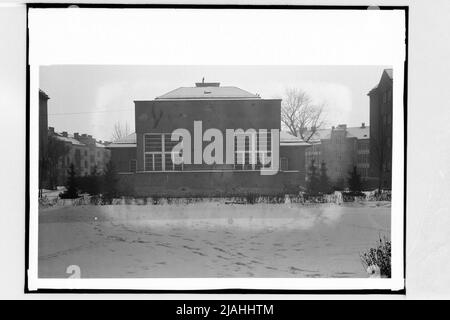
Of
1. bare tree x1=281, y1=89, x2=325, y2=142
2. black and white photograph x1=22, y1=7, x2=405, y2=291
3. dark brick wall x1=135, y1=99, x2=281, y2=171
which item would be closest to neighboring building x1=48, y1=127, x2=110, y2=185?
black and white photograph x1=22, y1=7, x2=405, y2=291

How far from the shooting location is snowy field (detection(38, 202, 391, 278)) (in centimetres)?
578

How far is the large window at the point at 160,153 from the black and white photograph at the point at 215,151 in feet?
0.06

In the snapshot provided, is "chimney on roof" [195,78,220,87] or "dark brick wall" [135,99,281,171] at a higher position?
"chimney on roof" [195,78,220,87]

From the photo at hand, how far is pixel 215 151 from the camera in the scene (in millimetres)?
5848

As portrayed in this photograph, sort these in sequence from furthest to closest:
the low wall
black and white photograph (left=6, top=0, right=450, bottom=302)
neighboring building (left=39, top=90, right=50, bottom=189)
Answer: the low wall, neighboring building (left=39, top=90, right=50, bottom=189), black and white photograph (left=6, top=0, right=450, bottom=302)

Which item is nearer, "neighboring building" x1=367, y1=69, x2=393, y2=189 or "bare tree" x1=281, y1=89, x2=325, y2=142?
"neighboring building" x1=367, y1=69, x2=393, y2=189

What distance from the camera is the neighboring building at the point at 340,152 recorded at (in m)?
5.82

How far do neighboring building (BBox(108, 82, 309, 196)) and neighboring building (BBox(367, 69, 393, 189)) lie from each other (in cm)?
86

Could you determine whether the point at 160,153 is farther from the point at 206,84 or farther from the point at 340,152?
the point at 340,152

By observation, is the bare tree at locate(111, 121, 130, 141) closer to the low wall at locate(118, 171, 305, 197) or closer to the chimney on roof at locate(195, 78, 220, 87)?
the low wall at locate(118, 171, 305, 197)

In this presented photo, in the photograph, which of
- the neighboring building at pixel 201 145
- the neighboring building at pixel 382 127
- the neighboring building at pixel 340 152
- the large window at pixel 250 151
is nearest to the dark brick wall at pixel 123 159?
the neighboring building at pixel 201 145

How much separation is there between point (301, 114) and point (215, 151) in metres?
1.13

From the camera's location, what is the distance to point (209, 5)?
562 cm

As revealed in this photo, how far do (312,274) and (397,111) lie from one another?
7.16 feet
